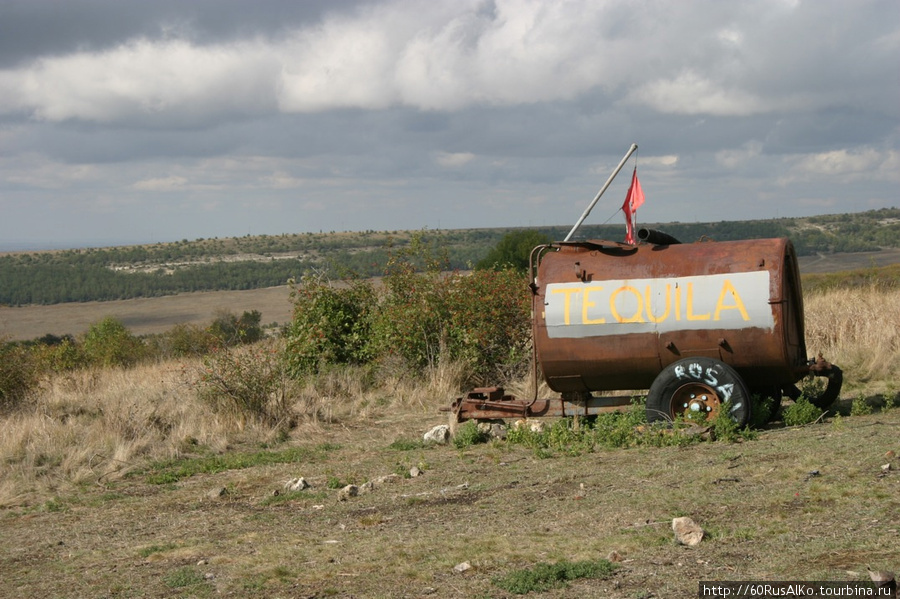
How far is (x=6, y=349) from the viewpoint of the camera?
1708 centimetres

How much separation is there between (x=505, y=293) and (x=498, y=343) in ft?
2.92

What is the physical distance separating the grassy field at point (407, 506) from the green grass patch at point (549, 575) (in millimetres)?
69

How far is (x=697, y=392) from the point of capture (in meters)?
9.80

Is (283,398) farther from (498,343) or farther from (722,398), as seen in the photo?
(722,398)

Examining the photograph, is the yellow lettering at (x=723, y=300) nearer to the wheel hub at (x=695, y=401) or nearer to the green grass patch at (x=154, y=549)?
the wheel hub at (x=695, y=401)

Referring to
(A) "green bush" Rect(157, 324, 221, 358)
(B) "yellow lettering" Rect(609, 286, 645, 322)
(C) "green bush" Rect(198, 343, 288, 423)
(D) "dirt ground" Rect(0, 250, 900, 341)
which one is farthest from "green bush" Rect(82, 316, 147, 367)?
(D) "dirt ground" Rect(0, 250, 900, 341)

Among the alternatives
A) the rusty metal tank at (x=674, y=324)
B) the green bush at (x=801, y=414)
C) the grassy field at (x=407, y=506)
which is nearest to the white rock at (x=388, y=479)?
the grassy field at (x=407, y=506)

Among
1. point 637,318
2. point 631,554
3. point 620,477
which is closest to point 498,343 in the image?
point 637,318

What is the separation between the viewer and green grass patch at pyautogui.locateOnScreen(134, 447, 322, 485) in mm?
10430

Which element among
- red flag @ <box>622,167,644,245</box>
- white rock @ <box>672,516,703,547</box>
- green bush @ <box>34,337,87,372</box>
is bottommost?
green bush @ <box>34,337,87,372</box>

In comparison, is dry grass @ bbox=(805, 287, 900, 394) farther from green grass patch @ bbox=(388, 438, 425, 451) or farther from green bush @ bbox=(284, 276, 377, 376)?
green bush @ bbox=(284, 276, 377, 376)

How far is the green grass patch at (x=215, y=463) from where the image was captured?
411 inches

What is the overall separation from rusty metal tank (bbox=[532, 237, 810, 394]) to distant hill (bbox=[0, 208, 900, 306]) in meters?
61.6

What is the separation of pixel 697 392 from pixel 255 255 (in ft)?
351
